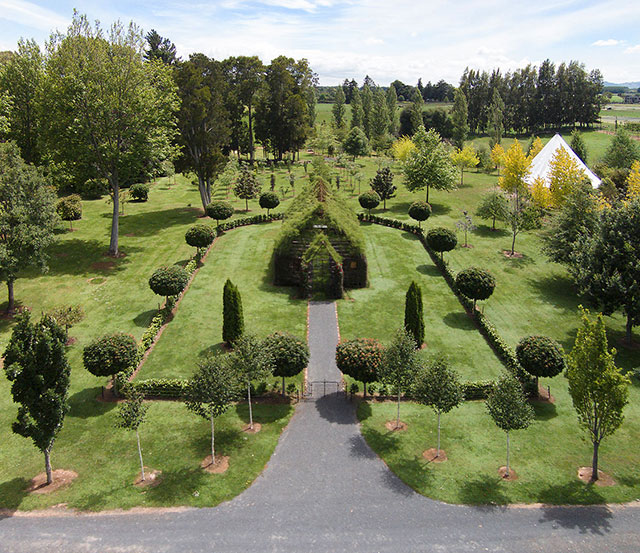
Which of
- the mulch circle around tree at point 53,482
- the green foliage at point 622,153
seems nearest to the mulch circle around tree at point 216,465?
the mulch circle around tree at point 53,482

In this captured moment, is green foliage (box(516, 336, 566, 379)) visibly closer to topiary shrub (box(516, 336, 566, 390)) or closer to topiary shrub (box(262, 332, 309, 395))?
topiary shrub (box(516, 336, 566, 390))

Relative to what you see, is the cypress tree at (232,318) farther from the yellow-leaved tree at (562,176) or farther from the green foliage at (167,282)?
the yellow-leaved tree at (562,176)

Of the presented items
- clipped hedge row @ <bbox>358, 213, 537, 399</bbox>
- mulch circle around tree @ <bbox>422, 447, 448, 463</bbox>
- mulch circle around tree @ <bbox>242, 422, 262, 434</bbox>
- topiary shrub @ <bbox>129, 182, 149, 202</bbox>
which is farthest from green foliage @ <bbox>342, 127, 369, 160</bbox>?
mulch circle around tree @ <bbox>422, 447, 448, 463</bbox>

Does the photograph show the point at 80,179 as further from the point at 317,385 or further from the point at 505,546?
the point at 505,546

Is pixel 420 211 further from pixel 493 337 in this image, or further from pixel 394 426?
pixel 394 426

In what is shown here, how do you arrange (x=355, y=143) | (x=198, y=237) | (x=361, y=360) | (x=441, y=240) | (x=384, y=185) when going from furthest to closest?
(x=355, y=143), (x=384, y=185), (x=441, y=240), (x=198, y=237), (x=361, y=360)

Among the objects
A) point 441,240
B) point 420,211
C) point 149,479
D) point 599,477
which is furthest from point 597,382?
point 420,211
